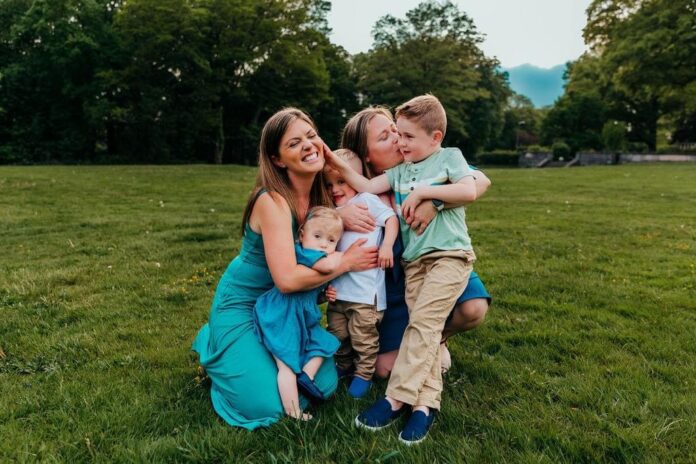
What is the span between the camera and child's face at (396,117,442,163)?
10.6 ft

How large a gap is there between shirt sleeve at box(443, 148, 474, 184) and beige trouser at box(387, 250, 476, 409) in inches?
19.2

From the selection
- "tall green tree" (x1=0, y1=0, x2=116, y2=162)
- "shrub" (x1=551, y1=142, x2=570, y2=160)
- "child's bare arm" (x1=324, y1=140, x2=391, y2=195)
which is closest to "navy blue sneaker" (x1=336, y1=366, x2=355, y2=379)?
"child's bare arm" (x1=324, y1=140, x2=391, y2=195)

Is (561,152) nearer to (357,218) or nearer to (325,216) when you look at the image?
(357,218)

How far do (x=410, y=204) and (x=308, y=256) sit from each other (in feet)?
2.39

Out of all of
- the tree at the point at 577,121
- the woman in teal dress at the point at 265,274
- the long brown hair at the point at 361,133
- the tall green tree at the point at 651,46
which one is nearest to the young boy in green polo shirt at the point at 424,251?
the long brown hair at the point at 361,133

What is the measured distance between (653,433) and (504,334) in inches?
63.7

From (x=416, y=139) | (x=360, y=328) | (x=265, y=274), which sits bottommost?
(x=360, y=328)

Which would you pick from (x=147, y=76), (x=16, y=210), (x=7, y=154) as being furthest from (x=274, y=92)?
(x=16, y=210)

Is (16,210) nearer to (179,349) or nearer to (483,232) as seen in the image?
(179,349)

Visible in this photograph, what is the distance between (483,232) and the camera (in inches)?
365

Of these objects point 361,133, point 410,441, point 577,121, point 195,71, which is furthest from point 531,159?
point 410,441

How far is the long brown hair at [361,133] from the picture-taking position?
141 inches

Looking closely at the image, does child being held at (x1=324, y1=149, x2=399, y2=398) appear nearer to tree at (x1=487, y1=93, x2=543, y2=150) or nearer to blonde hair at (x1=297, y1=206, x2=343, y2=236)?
blonde hair at (x1=297, y1=206, x2=343, y2=236)

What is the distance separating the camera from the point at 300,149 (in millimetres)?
3221
